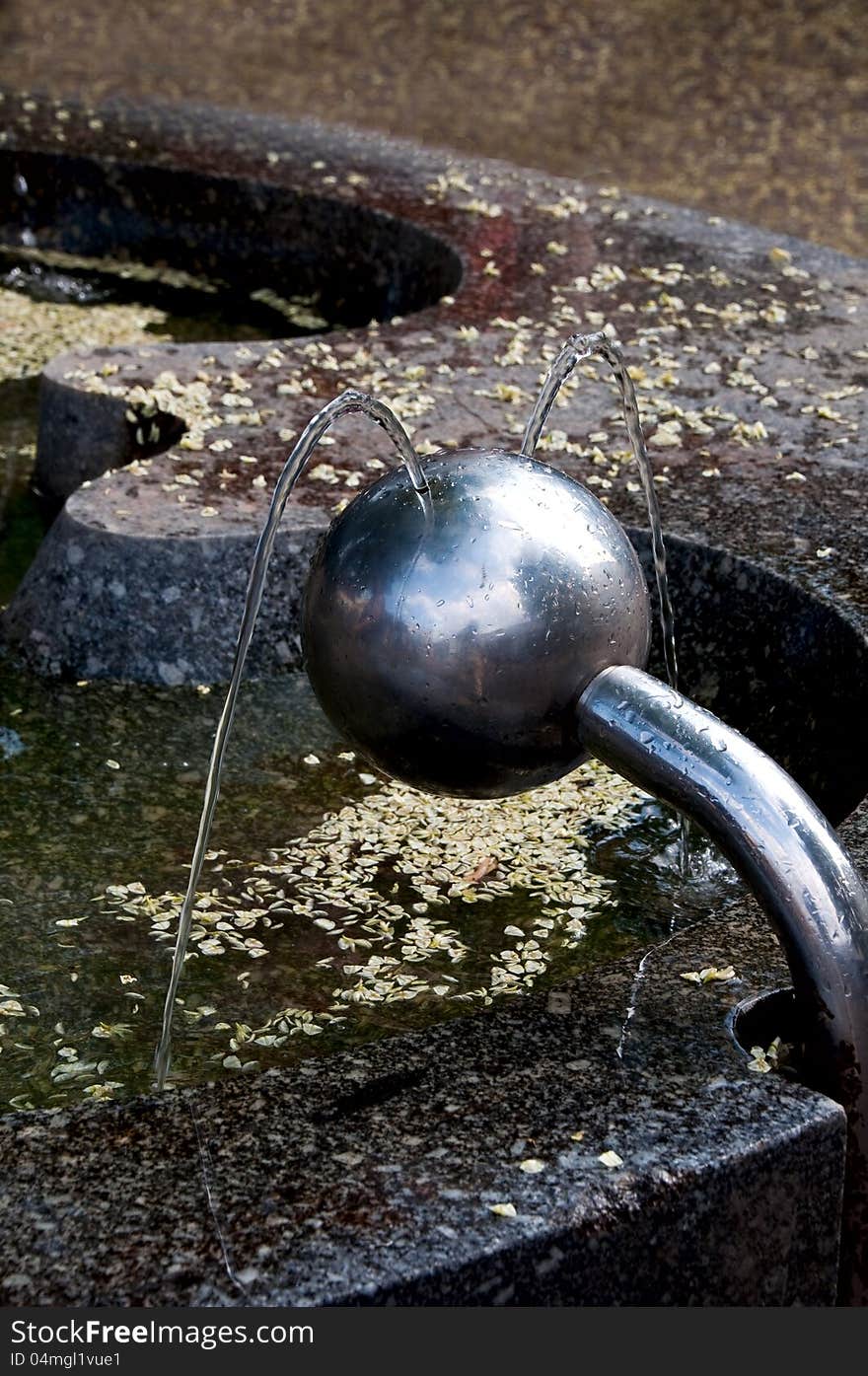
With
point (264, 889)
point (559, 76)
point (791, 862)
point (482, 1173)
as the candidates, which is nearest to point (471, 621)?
point (791, 862)

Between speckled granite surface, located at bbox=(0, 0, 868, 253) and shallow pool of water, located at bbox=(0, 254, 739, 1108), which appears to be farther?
speckled granite surface, located at bbox=(0, 0, 868, 253)

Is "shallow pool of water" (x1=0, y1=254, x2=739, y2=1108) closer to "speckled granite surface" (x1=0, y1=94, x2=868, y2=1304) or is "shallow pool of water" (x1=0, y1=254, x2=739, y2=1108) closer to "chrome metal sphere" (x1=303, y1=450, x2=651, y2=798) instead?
"speckled granite surface" (x1=0, y1=94, x2=868, y2=1304)

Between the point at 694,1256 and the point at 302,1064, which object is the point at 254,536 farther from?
the point at 694,1256

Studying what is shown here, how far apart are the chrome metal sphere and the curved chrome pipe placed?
0.24 ft

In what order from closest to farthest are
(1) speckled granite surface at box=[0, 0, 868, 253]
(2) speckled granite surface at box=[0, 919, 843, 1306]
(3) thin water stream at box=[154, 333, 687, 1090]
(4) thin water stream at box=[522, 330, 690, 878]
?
1. (2) speckled granite surface at box=[0, 919, 843, 1306]
2. (3) thin water stream at box=[154, 333, 687, 1090]
3. (4) thin water stream at box=[522, 330, 690, 878]
4. (1) speckled granite surface at box=[0, 0, 868, 253]

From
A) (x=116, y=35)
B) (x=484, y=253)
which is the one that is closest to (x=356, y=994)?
(x=484, y=253)

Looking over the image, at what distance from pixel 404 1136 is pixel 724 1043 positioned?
0.35 m

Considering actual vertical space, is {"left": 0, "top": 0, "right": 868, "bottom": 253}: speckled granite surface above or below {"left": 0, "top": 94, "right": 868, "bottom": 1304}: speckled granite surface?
below

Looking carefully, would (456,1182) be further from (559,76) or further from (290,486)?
(559,76)

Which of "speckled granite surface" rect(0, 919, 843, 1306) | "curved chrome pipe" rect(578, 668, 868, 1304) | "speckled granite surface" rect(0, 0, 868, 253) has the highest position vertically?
"curved chrome pipe" rect(578, 668, 868, 1304)

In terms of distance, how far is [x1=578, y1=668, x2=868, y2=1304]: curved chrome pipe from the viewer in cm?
159

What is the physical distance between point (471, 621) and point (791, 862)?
38 cm

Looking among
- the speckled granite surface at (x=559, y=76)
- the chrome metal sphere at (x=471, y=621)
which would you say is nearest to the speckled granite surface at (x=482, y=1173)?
the chrome metal sphere at (x=471, y=621)

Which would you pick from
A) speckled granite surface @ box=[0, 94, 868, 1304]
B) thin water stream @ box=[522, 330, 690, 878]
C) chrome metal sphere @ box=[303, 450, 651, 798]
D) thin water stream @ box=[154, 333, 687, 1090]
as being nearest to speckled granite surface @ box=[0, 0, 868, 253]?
thin water stream @ box=[522, 330, 690, 878]
